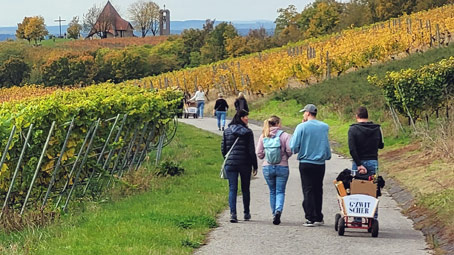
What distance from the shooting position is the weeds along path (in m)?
10.2

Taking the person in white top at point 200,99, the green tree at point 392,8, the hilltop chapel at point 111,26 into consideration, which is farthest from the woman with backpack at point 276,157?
the hilltop chapel at point 111,26

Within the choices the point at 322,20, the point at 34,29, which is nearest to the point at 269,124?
the point at 322,20

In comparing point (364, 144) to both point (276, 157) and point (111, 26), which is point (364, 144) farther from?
point (111, 26)

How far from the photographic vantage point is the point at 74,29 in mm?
142000

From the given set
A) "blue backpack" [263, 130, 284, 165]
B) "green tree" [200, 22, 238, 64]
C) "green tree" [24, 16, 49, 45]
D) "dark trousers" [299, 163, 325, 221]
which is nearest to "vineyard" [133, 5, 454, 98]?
"green tree" [200, 22, 238, 64]

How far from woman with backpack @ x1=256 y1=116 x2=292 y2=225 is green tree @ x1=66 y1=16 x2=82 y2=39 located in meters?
133

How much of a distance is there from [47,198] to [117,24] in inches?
5456

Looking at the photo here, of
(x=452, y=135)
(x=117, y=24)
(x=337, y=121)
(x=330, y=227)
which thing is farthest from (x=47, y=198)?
(x=117, y=24)

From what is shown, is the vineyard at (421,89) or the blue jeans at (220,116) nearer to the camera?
the vineyard at (421,89)

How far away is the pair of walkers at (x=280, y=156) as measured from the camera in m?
11.9

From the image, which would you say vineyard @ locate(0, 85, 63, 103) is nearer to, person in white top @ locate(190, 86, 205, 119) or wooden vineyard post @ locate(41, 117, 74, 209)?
person in white top @ locate(190, 86, 205, 119)

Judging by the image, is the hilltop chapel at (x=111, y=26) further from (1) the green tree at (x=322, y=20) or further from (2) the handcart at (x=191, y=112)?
(2) the handcart at (x=191, y=112)

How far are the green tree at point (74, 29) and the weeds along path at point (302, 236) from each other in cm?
13140

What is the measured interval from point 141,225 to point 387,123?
15.2 m
